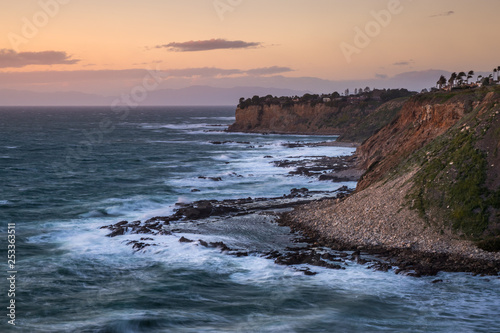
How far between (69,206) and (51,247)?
570 inches

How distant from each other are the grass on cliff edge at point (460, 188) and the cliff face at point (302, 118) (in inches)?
3877

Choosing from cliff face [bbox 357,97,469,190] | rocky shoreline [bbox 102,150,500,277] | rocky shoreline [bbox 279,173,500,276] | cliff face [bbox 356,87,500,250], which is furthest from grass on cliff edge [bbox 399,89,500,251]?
cliff face [bbox 357,97,469,190]

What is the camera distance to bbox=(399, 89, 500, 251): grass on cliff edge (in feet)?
104

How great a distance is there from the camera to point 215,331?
2305cm

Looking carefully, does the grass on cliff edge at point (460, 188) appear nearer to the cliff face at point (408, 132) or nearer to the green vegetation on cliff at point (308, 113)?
the cliff face at point (408, 132)

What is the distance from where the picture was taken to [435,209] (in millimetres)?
33625

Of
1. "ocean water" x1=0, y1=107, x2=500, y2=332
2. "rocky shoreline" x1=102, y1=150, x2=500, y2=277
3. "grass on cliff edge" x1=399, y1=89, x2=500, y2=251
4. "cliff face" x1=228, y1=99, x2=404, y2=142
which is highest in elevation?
"cliff face" x1=228, y1=99, x2=404, y2=142

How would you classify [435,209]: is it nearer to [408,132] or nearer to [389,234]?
[389,234]

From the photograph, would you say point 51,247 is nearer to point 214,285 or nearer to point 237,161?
point 214,285

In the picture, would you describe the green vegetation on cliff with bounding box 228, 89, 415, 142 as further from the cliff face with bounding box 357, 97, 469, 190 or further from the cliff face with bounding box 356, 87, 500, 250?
the cliff face with bounding box 356, 87, 500, 250

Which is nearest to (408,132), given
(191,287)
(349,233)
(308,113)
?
(349,233)

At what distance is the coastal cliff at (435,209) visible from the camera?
3028 cm

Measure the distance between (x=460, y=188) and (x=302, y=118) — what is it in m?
122

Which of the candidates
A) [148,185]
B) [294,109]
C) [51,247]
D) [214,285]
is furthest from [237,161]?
[294,109]
